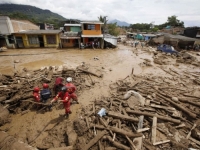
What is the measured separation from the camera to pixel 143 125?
16.7 ft

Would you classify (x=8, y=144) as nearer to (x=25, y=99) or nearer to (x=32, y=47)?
(x=25, y=99)

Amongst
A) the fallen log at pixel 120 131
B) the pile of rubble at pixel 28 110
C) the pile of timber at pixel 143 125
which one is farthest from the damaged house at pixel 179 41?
the fallen log at pixel 120 131

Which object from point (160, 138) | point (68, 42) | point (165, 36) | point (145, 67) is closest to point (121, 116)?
point (160, 138)

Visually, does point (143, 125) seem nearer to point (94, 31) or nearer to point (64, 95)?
point (64, 95)

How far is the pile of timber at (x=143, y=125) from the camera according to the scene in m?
4.29

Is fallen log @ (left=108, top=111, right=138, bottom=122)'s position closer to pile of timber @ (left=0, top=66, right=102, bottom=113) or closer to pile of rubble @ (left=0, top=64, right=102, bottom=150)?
pile of rubble @ (left=0, top=64, right=102, bottom=150)

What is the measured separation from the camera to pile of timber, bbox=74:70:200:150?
14.1 ft

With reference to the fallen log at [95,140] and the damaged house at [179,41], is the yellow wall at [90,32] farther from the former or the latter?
the fallen log at [95,140]

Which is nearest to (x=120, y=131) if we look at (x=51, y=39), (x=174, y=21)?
(x=51, y=39)

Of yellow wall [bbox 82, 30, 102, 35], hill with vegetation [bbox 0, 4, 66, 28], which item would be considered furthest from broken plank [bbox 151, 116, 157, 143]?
hill with vegetation [bbox 0, 4, 66, 28]

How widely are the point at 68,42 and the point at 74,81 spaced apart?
2101cm

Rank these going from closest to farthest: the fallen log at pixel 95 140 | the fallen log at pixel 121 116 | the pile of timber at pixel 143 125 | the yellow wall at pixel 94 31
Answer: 1. the fallen log at pixel 95 140
2. the pile of timber at pixel 143 125
3. the fallen log at pixel 121 116
4. the yellow wall at pixel 94 31

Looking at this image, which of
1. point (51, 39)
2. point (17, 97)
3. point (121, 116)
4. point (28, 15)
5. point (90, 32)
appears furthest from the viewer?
point (28, 15)

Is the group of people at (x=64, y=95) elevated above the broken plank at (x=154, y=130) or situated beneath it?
elevated above
